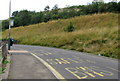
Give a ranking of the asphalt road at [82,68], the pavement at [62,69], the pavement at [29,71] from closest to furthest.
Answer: the pavement at [29,71]
the pavement at [62,69]
the asphalt road at [82,68]

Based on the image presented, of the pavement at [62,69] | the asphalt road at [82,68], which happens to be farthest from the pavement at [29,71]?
the asphalt road at [82,68]

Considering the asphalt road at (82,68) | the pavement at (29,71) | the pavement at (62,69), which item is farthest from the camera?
the asphalt road at (82,68)

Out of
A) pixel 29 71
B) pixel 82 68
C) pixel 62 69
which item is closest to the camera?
pixel 29 71

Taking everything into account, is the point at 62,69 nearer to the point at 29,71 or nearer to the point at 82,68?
the point at 82,68

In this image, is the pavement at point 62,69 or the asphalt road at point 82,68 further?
the asphalt road at point 82,68

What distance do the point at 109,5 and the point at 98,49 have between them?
4778cm

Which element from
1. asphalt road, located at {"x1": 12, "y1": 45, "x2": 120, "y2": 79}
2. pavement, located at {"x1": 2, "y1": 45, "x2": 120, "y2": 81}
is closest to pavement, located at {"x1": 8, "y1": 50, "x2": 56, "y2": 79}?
pavement, located at {"x1": 2, "y1": 45, "x2": 120, "y2": 81}

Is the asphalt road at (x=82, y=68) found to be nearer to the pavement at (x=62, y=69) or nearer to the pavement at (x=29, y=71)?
the pavement at (x=62, y=69)

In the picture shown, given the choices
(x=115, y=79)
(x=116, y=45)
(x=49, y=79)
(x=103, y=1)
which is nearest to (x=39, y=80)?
(x=49, y=79)

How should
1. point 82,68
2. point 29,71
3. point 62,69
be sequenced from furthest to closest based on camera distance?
1. point 82,68
2. point 62,69
3. point 29,71

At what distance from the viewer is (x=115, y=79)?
290 inches

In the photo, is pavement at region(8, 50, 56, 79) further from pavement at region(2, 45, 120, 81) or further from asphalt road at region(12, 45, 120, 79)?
asphalt road at region(12, 45, 120, 79)

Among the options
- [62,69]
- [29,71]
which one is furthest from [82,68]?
[29,71]

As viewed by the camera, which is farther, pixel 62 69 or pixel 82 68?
pixel 82 68
